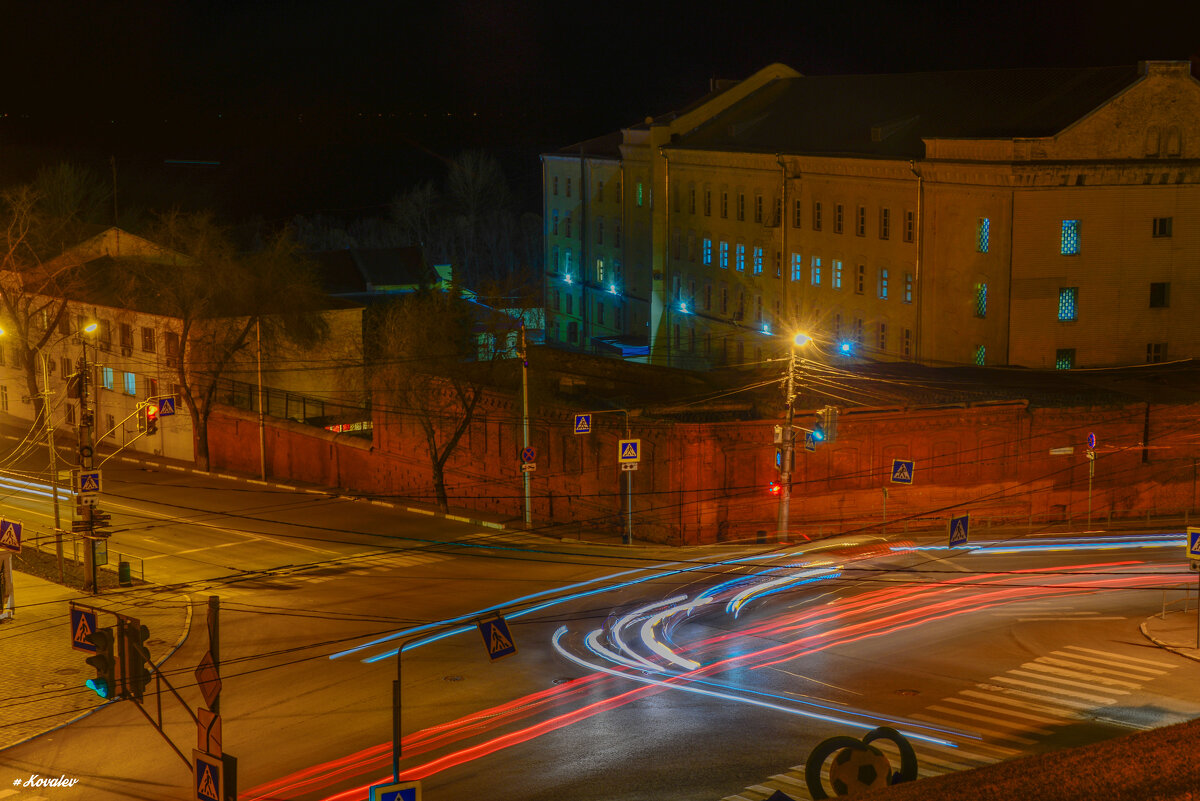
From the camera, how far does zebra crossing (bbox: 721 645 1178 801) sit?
19.4m

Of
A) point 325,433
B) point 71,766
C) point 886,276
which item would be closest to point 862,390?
point 886,276

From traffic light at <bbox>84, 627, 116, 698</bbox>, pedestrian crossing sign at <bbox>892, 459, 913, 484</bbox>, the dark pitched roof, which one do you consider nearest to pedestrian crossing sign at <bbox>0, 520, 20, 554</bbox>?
traffic light at <bbox>84, 627, 116, 698</bbox>

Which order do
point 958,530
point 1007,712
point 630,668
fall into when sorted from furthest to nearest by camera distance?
1. point 958,530
2. point 630,668
3. point 1007,712

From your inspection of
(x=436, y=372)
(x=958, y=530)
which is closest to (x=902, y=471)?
(x=958, y=530)

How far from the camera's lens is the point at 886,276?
2162 inches

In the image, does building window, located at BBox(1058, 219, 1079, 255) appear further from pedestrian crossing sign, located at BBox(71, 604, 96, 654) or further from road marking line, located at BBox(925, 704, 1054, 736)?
pedestrian crossing sign, located at BBox(71, 604, 96, 654)

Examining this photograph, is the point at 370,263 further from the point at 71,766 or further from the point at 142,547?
the point at 71,766

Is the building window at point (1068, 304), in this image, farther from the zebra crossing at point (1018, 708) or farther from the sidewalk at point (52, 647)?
the sidewalk at point (52, 647)

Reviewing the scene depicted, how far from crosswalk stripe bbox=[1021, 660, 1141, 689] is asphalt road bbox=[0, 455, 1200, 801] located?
81 millimetres

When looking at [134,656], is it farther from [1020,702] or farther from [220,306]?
[220,306]

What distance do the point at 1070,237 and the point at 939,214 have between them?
4.99 metres

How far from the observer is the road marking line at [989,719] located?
69.2ft

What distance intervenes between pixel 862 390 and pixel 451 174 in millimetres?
101931

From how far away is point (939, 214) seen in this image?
51.2 metres
